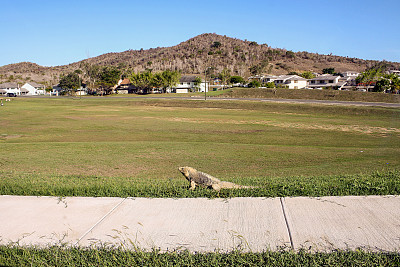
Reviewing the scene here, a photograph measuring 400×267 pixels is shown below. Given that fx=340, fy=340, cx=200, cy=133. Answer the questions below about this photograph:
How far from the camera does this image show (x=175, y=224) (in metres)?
5.06

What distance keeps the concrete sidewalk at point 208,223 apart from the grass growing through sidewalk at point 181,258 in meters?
0.18

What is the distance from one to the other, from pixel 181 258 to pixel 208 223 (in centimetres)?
102

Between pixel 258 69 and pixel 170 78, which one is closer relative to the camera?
pixel 170 78

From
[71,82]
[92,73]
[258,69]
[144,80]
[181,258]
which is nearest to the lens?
[181,258]

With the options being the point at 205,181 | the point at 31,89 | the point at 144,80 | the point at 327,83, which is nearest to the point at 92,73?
the point at 144,80

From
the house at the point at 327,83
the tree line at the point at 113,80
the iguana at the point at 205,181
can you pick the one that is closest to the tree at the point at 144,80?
the tree line at the point at 113,80

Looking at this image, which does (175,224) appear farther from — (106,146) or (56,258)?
(106,146)

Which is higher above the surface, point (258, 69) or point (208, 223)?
point (258, 69)

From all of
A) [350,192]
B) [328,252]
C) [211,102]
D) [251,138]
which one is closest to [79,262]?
[328,252]

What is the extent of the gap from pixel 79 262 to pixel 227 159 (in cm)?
1213

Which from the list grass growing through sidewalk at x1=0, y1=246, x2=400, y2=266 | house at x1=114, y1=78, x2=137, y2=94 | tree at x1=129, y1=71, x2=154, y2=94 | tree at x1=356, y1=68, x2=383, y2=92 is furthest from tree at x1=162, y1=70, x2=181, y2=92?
grass growing through sidewalk at x1=0, y1=246, x2=400, y2=266

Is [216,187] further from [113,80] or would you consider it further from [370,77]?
Result: [113,80]

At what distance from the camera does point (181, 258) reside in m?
4.11

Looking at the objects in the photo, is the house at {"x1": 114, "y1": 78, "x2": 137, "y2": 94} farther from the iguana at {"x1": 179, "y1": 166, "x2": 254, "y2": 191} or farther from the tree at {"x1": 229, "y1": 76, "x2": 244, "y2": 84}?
the iguana at {"x1": 179, "y1": 166, "x2": 254, "y2": 191}
